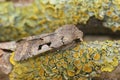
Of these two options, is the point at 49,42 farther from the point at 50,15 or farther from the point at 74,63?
the point at 50,15

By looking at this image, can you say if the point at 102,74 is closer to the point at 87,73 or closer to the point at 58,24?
the point at 87,73

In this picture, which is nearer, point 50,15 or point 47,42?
point 47,42

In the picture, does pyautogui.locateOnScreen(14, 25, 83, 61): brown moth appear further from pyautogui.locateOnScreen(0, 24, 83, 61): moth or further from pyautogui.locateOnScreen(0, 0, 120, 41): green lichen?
pyautogui.locateOnScreen(0, 0, 120, 41): green lichen

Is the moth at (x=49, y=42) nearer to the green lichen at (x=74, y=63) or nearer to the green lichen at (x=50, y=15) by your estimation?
the green lichen at (x=74, y=63)

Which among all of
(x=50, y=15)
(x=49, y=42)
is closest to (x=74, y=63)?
(x=49, y=42)

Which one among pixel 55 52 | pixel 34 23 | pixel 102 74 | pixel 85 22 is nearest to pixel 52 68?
pixel 55 52
